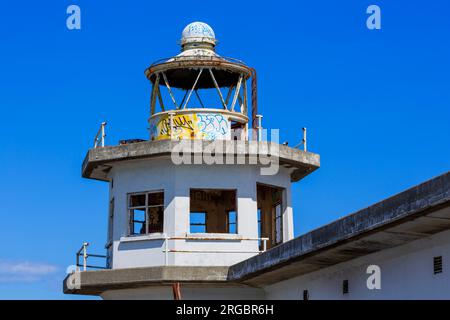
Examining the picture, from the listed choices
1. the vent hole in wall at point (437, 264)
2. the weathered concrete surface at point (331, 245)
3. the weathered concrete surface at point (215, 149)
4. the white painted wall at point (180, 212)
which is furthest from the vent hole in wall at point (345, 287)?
the weathered concrete surface at point (215, 149)

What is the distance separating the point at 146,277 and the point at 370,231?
37.4 ft

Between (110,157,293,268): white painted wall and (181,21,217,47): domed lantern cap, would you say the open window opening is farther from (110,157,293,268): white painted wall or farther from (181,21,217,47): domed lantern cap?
(181,21,217,47): domed lantern cap

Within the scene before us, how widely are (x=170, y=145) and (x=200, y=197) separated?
5.78m

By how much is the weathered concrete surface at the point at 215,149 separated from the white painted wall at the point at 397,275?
6169 mm

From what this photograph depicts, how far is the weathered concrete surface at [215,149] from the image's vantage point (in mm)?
28953

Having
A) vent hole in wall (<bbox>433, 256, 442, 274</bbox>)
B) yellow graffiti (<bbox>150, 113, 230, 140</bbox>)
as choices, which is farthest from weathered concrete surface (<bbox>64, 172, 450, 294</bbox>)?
yellow graffiti (<bbox>150, 113, 230, 140</bbox>)

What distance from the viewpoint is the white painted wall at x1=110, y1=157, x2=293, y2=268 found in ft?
94.7

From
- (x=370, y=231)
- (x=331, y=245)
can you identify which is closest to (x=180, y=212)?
(x=331, y=245)

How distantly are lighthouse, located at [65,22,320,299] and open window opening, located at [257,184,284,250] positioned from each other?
0.20 ft

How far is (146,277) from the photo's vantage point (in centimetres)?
2808

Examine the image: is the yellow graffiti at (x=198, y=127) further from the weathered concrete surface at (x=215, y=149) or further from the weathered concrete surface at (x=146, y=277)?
the weathered concrete surface at (x=146, y=277)

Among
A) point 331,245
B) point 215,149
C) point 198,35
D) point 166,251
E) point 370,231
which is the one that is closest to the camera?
point 370,231

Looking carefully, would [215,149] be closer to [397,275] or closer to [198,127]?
[198,127]

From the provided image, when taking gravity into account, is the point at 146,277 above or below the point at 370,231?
above
